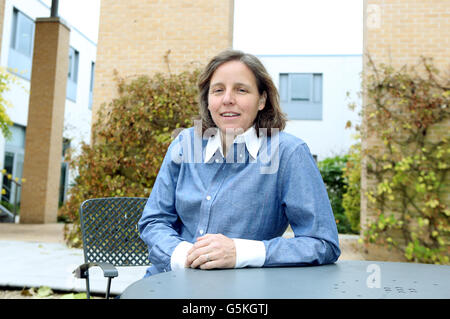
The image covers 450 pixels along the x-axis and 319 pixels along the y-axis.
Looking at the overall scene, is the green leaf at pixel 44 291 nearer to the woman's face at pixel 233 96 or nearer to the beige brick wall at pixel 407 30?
the woman's face at pixel 233 96

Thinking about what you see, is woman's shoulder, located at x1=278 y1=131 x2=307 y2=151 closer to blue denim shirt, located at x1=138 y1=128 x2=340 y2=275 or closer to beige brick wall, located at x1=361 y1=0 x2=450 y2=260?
blue denim shirt, located at x1=138 y1=128 x2=340 y2=275

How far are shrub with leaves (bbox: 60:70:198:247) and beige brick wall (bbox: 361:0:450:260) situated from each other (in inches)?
98.3

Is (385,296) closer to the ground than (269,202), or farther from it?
closer to the ground

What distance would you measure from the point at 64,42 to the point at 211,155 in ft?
34.0

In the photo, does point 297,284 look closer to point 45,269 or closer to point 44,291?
point 44,291

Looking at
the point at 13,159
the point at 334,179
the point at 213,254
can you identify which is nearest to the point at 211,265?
the point at 213,254

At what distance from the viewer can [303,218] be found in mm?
1494

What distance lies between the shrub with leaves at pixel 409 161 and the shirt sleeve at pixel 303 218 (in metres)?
4.44

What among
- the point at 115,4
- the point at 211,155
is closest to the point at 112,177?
the point at 115,4

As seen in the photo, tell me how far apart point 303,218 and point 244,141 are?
0.40 meters

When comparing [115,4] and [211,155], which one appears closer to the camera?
[211,155]

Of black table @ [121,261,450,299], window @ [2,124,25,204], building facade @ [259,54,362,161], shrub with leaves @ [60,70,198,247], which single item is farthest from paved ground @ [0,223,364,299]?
building facade @ [259,54,362,161]

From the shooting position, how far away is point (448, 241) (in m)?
5.66
